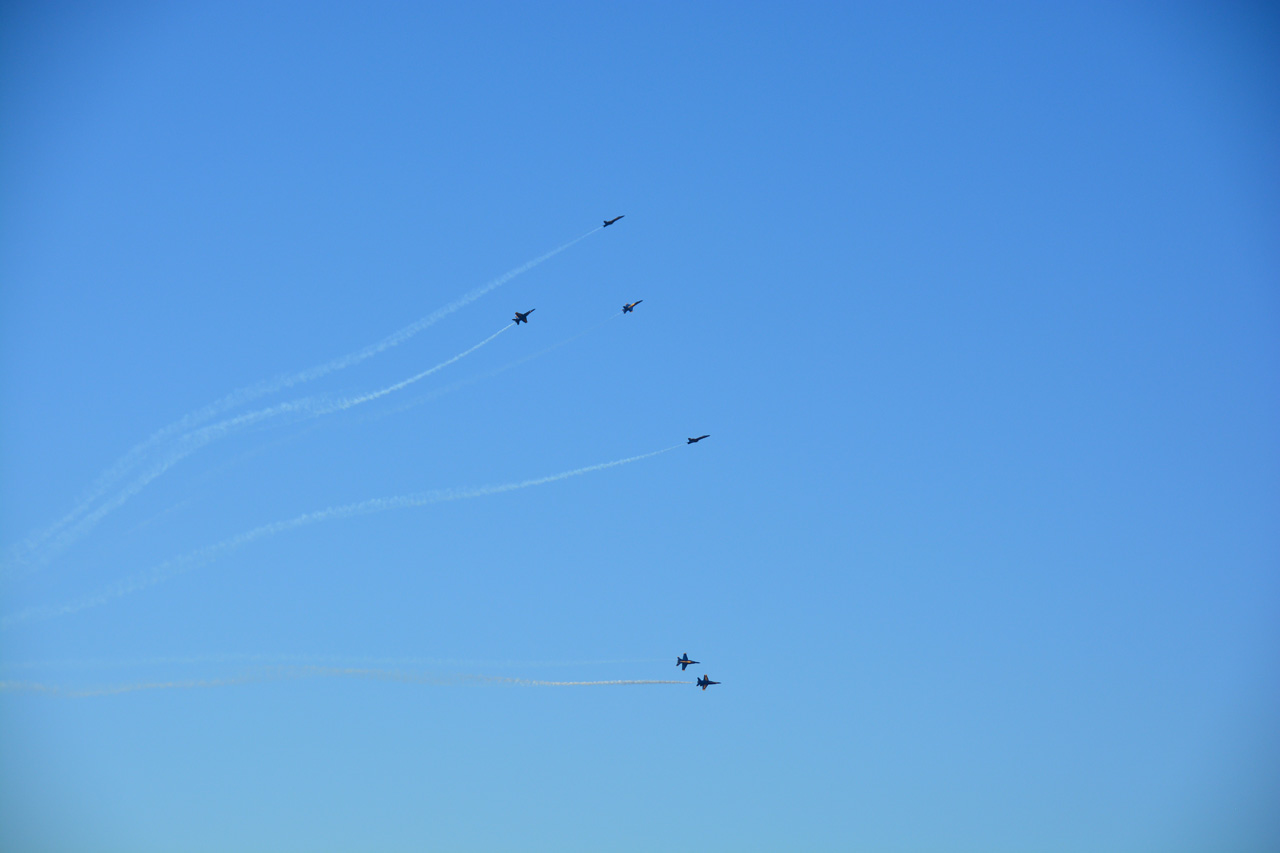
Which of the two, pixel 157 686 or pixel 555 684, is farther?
pixel 555 684

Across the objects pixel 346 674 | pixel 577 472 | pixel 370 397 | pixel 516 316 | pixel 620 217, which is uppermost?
pixel 620 217

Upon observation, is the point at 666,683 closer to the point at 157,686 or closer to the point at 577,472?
the point at 577,472

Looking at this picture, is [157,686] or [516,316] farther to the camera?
[516,316]

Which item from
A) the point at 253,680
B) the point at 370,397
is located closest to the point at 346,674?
the point at 253,680

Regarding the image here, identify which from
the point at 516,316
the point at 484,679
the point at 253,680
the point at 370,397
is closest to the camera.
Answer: the point at 253,680

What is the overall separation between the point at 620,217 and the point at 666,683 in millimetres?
35800

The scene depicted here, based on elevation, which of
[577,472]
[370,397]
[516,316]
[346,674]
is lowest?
[346,674]

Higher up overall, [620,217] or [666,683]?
[620,217]

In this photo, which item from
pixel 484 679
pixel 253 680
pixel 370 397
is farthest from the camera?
pixel 370 397

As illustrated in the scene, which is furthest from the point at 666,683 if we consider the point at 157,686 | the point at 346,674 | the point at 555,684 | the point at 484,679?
the point at 157,686

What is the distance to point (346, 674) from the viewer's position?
66.6 metres

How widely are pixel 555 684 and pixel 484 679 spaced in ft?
18.8

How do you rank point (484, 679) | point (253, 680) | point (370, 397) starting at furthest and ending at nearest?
point (370, 397)
point (484, 679)
point (253, 680)

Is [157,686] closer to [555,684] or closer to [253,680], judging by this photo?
[253,680]
